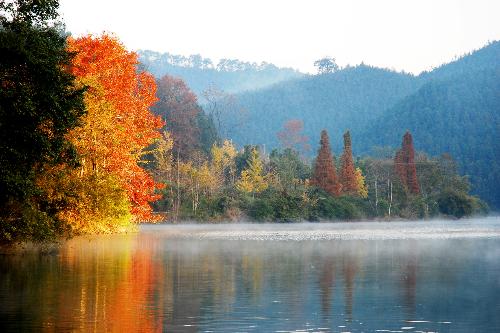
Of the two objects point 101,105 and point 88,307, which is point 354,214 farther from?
point 88,307

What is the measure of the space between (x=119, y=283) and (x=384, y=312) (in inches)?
392

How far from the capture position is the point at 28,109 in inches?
1121

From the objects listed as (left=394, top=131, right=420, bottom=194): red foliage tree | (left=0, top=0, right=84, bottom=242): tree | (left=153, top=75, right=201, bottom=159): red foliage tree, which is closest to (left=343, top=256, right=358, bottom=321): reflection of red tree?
(left=0, top=0, right=84, bottom=242): tree

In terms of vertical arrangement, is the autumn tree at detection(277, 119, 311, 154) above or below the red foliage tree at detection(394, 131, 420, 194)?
above

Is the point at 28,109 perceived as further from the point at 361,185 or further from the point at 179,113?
the point at 179,113

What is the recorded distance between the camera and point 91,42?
54031 mm

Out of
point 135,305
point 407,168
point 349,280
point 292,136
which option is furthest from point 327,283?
point 292,136

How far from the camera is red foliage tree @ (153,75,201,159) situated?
119062 mm

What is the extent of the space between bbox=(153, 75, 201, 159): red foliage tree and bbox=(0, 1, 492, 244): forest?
19 centimetres

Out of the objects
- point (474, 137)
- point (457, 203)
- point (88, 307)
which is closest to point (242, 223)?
point (457, 203)

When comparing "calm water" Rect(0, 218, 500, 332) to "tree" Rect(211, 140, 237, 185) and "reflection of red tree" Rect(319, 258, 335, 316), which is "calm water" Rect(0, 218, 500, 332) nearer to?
"reflection of red tree" Rect(319, 258, 335, 316)

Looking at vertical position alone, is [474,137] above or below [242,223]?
above

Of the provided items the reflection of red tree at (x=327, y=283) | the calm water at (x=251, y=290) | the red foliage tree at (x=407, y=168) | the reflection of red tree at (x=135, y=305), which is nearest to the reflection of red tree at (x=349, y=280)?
the calm water at (x=251, y=290)

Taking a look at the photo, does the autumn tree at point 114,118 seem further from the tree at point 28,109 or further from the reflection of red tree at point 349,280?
the reflection of red tree at point 349,280
